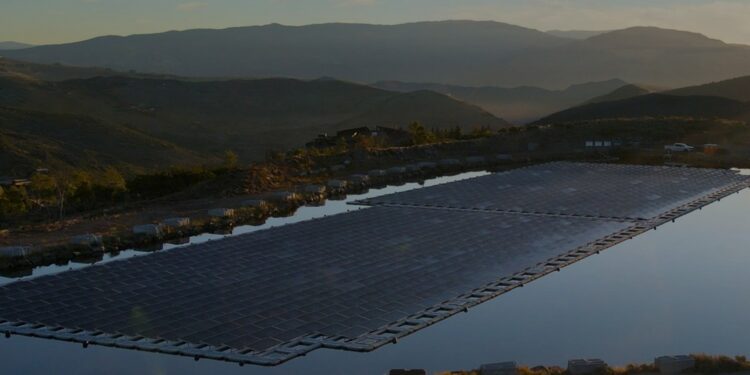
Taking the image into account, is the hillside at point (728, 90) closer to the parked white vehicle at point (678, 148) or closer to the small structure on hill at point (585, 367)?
the parked white vehicle at point (678, 148)

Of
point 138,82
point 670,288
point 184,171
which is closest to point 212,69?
point 138,82

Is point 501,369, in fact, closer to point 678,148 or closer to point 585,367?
point 585,367

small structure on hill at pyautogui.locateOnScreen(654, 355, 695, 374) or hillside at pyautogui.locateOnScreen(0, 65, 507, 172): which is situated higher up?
small structure on hill at pyautogui.locateOnScreen(654, 355, 695, 374)

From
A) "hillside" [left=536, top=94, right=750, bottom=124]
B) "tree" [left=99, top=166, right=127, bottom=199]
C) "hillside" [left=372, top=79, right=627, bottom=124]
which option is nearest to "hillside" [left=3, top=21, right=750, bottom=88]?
"hillside" [left=372, top=79, right=627, bottom=124]

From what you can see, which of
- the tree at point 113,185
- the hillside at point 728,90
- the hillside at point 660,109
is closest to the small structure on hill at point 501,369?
the tree at point 113,185

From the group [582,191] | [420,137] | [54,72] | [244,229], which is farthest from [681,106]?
[54,72]

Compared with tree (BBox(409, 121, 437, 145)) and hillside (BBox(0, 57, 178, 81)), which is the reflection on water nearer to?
tree (BBox(409, 121, 437, 145))
